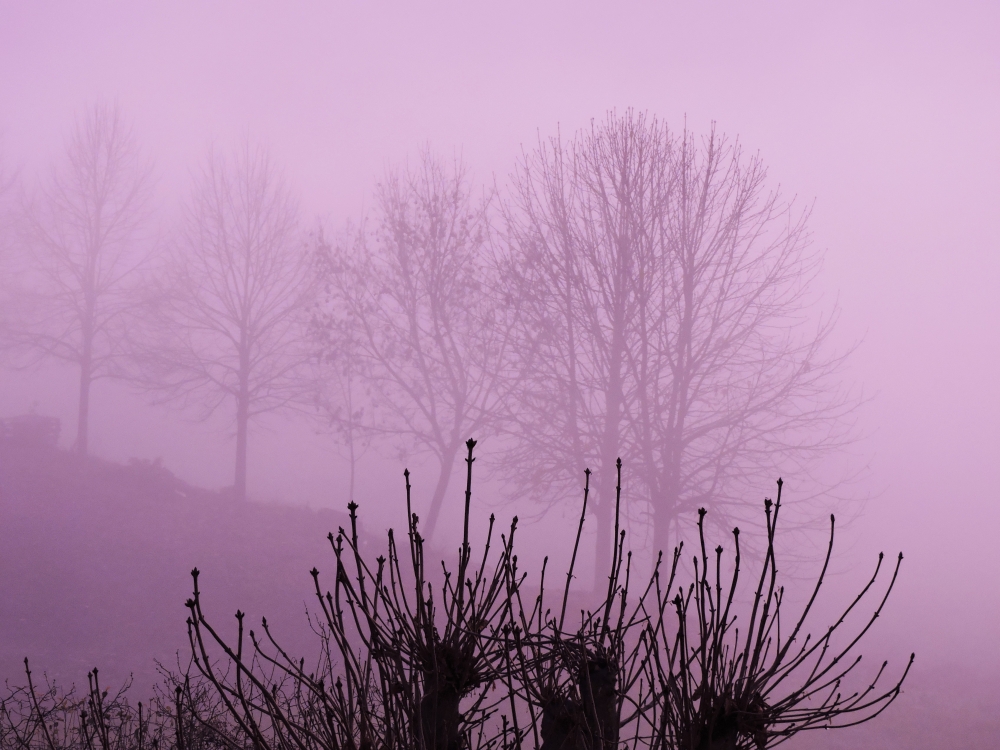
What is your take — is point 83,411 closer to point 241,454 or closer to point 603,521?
point 241,454

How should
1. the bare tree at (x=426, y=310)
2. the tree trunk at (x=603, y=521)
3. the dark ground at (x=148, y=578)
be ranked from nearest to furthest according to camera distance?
the dark ground at (x=148, y=578), the tree trunk at (x=603, y=521), the bare tree at (x=426, y=310)

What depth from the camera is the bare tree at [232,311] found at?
16719 millimetres

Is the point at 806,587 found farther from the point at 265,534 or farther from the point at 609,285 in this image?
the point at 265,534

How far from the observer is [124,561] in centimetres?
1173

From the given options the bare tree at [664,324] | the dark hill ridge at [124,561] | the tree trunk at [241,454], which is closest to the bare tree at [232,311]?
the tree trunk at [241,454]

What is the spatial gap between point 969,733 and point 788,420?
461 centimetres

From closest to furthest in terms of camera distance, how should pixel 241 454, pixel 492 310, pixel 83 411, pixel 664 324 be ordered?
pixel 664 324 → pixel 492 310 → pixel 241 454 → pixel 83 411

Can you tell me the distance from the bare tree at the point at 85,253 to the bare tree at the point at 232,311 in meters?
1.12

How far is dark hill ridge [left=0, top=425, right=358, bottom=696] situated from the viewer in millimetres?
9625

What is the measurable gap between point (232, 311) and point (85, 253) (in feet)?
14.9

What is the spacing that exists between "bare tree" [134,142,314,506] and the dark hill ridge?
262 cm

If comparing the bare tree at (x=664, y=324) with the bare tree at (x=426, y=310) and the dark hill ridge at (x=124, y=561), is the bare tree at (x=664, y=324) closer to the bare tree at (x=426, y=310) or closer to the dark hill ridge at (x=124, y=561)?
the bare tree at (x=426, y=310)

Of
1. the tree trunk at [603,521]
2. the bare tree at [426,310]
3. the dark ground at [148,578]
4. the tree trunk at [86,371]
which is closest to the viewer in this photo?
the dark ground at [148,578]

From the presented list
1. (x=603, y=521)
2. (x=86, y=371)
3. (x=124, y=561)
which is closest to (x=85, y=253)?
(x=86, y=371)
